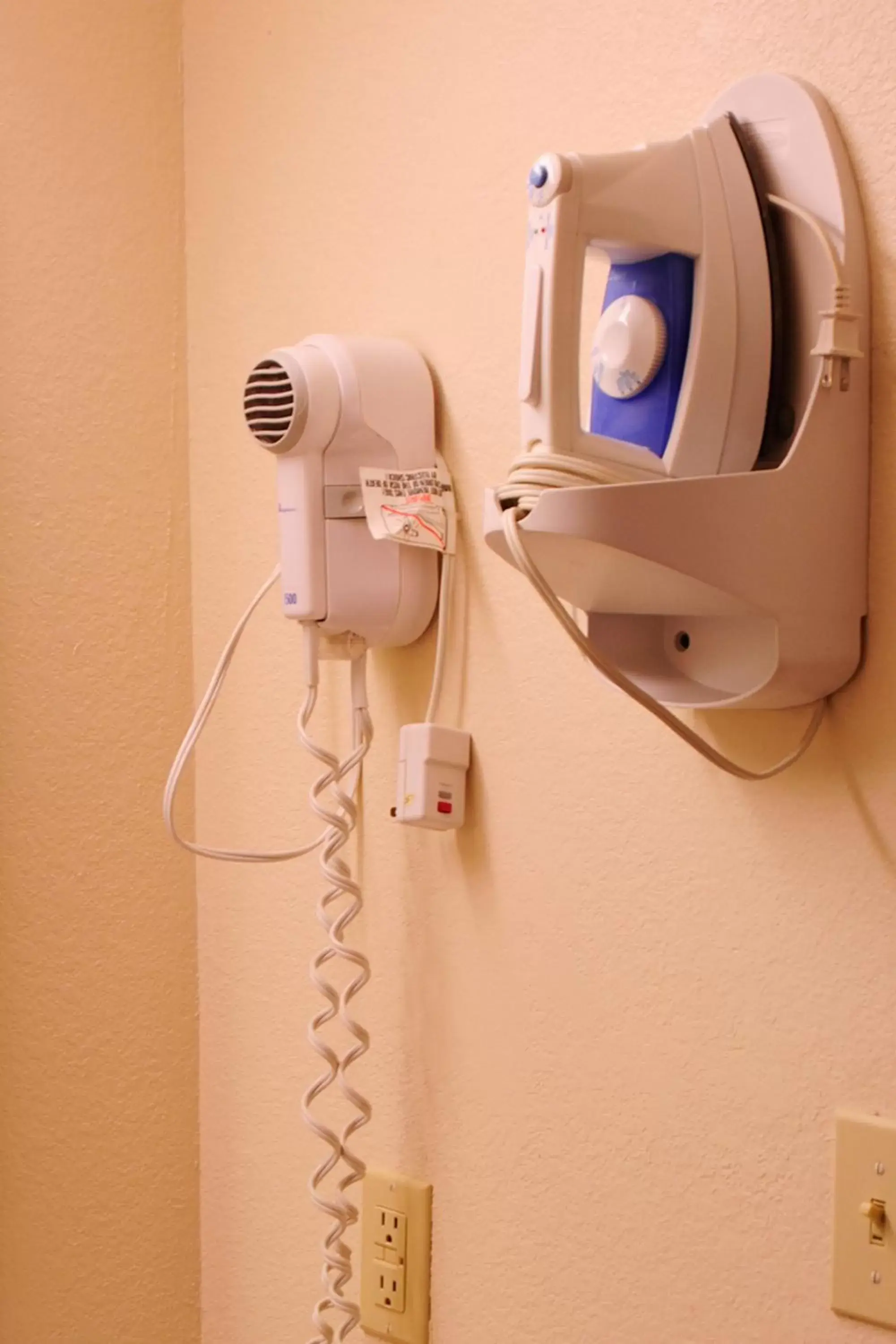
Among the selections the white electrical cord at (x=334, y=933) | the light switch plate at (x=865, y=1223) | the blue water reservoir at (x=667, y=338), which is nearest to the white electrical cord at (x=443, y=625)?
the white electrical cord at (x=334, y=933)

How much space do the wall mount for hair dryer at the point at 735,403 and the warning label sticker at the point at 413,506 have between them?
23cm

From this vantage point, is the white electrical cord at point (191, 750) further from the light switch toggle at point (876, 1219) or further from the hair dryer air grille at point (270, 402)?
the light switch toggle at point (876, 1219)

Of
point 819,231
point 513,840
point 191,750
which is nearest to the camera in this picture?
point 819,231

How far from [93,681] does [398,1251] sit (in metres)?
0.53

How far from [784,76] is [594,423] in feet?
0.71

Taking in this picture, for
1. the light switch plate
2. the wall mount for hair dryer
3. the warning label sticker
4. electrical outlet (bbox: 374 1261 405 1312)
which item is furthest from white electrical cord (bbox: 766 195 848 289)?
electrical outlet (bbox: 374 1261 405 1312)

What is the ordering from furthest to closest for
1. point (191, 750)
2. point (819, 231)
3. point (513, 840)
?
point (191, 750), point (513, 840), point (819, 231)

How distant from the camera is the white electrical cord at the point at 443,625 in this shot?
3.35 feet

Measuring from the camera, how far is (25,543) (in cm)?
116

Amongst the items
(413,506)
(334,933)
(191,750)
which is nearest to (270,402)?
(413,506)

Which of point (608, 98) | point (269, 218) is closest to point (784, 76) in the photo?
point (608, 98)

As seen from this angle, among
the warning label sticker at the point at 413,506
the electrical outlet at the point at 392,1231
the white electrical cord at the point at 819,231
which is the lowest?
the electrical outlet at the point at 392,1231

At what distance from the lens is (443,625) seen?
1.02 m

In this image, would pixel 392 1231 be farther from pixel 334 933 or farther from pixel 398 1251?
pixel 334 933
